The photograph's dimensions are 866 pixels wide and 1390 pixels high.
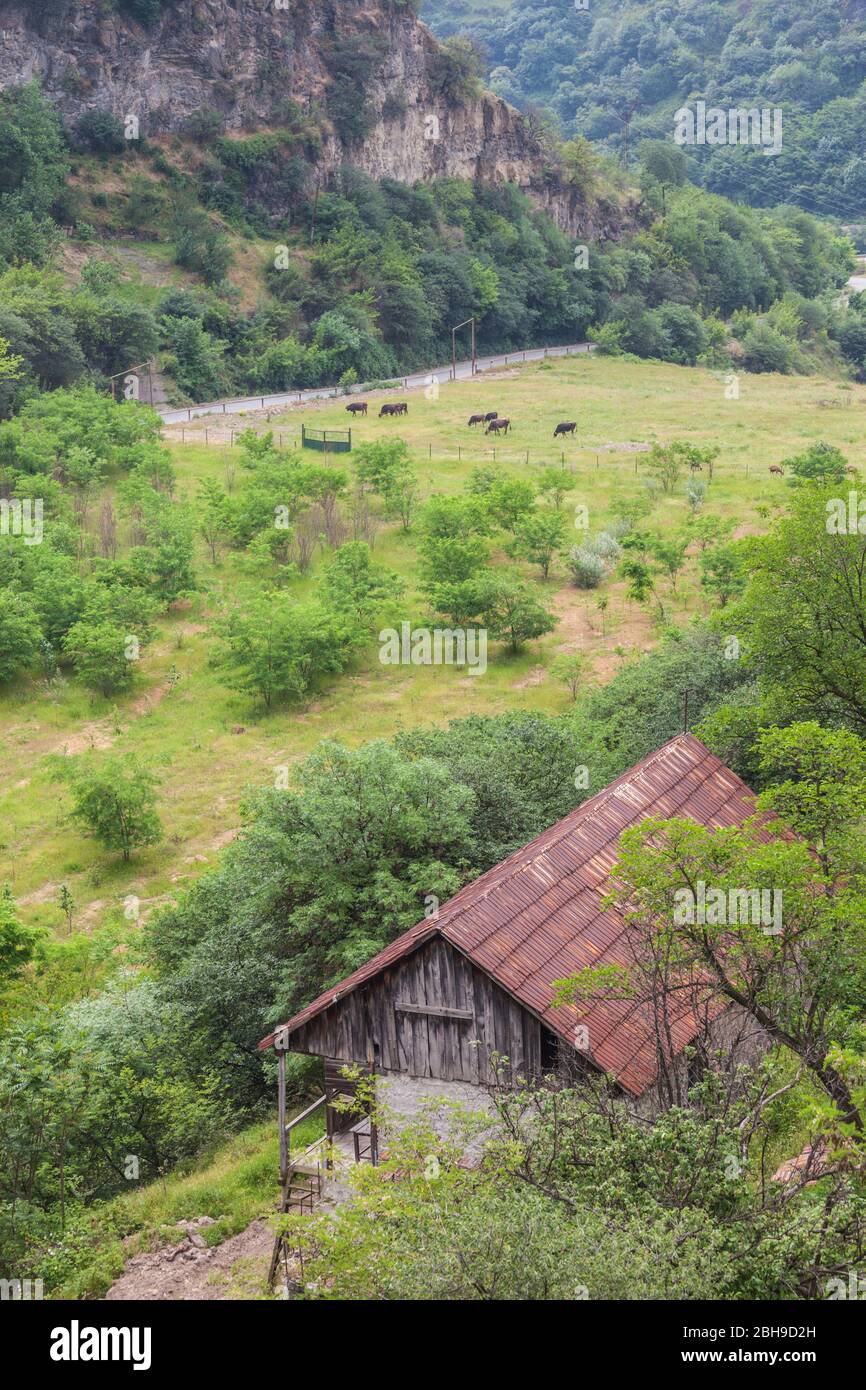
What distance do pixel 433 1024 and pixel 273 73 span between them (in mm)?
84072

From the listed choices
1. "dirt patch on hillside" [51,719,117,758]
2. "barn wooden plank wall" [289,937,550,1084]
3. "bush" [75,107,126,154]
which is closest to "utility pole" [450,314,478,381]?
"bush" [75,107,126,154]

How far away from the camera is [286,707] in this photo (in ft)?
123

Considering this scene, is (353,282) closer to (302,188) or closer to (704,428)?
(302,188)

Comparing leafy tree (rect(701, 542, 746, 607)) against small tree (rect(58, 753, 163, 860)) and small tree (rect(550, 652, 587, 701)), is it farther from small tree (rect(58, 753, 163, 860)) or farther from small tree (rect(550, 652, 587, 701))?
small tree (rect(58, 753, 163, 860))

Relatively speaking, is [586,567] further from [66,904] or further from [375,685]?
[66,904]

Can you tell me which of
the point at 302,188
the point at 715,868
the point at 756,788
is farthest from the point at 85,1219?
the point at 302,188

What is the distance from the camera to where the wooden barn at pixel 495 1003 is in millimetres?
14781

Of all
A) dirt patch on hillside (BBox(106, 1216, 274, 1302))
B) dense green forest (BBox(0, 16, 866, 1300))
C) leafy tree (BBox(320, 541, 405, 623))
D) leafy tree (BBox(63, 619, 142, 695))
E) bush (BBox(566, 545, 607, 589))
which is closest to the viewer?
dense green forest (BBox(0, 16, 866, 1300))

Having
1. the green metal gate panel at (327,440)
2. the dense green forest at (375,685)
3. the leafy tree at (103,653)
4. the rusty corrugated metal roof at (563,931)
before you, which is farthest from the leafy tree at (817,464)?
the rusty corrugated metal roof at (563,931)

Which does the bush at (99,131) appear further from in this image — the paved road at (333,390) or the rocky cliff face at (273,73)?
the paved road at (333,390)

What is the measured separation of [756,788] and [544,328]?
7963cm

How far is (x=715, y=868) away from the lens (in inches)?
555

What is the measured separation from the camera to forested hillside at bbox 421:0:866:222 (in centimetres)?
15638

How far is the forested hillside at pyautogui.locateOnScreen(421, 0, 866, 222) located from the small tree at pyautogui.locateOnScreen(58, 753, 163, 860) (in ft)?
464
